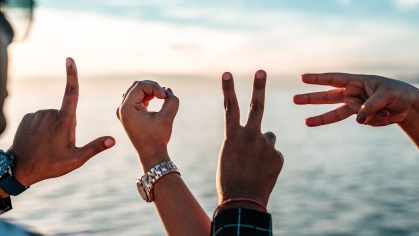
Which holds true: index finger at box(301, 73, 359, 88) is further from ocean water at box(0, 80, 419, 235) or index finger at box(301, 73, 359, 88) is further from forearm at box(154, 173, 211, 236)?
ocean water at box(0, 80, 419, 235)

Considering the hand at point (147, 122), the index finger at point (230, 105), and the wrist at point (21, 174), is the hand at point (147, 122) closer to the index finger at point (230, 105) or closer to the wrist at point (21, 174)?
the index finger at point (230, 105)

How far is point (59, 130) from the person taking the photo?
2102 mm

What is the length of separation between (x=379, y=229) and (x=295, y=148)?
1118 cm

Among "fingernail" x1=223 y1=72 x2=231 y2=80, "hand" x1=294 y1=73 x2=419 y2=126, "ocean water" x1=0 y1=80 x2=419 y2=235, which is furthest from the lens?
"ocean water" x1=0 y1=80 x2=419 y2=235

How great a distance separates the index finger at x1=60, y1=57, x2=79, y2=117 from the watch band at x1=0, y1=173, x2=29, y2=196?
1.07 ft

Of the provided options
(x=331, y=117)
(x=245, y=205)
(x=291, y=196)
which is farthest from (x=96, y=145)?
(x=291, y=196)

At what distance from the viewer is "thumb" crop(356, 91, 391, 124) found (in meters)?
1.95

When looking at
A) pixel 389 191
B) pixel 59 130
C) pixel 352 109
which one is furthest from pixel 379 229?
pixel 59 130

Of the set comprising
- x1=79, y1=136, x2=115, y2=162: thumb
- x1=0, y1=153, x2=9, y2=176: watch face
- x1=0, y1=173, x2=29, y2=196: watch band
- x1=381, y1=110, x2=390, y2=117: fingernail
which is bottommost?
x1=0, y1=173, x2=29, y2=196: watch band

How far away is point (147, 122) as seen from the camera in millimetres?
1949

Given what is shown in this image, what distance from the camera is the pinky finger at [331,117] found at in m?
2.15

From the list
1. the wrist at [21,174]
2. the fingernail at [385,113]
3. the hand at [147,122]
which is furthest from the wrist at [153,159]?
the fingernail at [385,113]

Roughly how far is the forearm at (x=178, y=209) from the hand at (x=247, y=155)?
0.13 m

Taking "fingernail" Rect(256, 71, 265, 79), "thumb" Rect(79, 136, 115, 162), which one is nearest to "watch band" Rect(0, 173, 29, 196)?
"thumb" Rect(79, 136, 115, 162)
